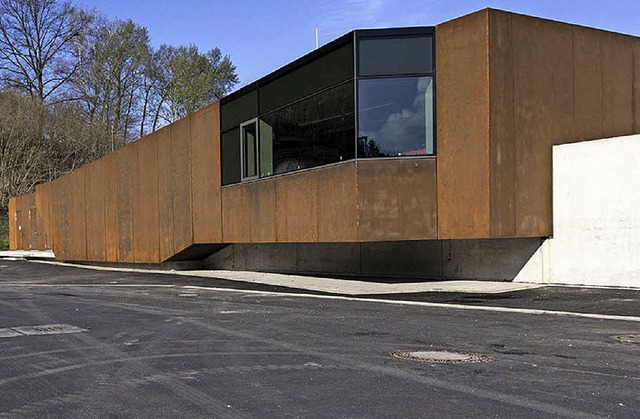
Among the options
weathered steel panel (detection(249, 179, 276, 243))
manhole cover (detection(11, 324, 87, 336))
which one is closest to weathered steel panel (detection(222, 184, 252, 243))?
weathered steel panel (detection(249, 179, 276, 243))

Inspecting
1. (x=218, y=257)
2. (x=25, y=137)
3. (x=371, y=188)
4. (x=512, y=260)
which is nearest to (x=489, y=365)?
(x=371, y=188)

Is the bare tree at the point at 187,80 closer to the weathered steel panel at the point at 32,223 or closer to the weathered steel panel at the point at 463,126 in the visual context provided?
the weathered steel panel at the point at 32,223

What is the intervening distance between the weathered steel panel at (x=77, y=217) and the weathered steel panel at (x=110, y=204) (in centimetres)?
320

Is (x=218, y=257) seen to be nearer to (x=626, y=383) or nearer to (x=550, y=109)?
(x=550, y=109)

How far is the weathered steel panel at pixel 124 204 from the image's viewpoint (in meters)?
30.0

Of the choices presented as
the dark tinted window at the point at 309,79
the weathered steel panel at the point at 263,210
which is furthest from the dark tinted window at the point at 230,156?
the dark tinted window at the point at 309,79

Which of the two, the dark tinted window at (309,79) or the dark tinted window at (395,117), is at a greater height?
the dark tinted window at (309,79)

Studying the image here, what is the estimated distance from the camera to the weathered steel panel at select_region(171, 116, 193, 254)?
25922 mm

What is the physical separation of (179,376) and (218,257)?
72.3 feet

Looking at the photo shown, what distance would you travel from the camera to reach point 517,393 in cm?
576

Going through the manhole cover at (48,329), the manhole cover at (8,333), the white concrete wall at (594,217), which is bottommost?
the manhole cover at (48,329)

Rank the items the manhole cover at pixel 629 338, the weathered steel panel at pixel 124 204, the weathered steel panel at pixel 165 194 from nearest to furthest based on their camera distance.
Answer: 1. the manhole cover at pixel 629 338
2. the weathered steel panel at pixel 165 194
3. the weathered steel panel at pixel 124 204

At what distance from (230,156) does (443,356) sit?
17.0m

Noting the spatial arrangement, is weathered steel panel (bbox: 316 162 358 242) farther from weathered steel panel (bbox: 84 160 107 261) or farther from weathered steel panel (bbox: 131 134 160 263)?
weathered steel panel (bbox: 84 160 107 261)
